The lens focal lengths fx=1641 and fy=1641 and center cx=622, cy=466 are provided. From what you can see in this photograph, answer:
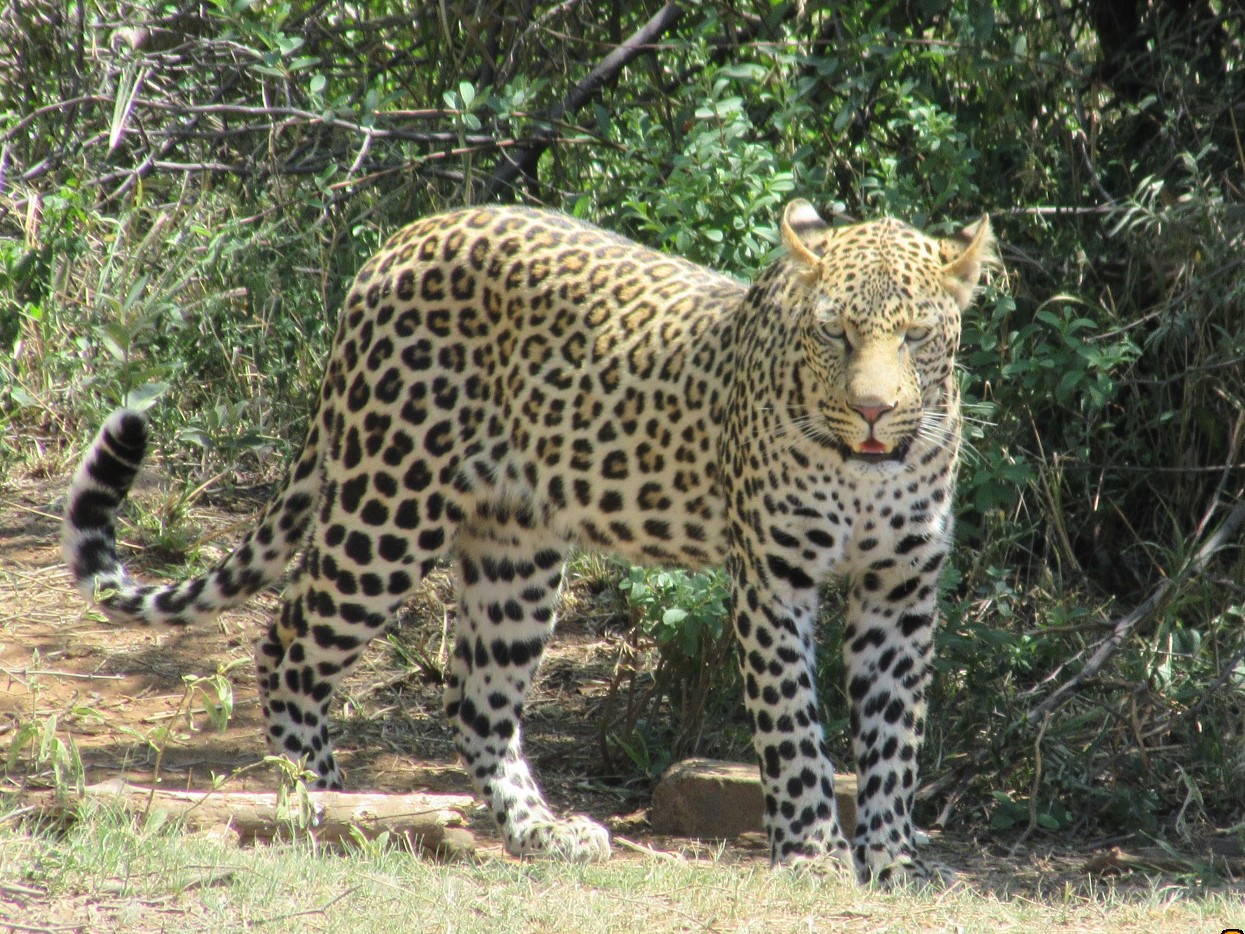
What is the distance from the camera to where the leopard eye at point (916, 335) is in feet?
17.5

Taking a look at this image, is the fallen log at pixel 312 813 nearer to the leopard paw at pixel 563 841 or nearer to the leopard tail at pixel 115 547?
the leopard paw at pixel 563 841

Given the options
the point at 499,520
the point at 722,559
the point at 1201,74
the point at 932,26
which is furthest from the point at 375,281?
the point at 1201,74

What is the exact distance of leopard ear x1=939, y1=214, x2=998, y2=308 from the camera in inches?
217

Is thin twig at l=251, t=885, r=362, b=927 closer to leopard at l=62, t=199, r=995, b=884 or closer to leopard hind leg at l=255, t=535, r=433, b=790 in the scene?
leopard at l=62, t=199, r=995, b=884

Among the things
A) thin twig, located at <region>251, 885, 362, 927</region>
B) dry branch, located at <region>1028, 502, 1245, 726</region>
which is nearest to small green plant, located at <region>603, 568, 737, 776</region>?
dry branch, located at <region>1028, 502, 1245, 726</region>

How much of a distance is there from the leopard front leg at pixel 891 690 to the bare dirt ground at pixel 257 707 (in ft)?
1.99

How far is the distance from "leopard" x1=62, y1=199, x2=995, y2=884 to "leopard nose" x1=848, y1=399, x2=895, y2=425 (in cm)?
1

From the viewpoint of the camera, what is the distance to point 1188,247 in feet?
23.4

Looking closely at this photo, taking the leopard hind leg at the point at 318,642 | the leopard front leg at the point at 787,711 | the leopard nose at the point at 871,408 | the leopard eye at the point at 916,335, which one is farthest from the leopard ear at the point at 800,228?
the leopard hind leg at the point at 318,642

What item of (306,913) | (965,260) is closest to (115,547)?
(306,913)

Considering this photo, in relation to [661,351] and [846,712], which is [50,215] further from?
[846,712]

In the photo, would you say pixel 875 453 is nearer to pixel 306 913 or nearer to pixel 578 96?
pixel 306 913

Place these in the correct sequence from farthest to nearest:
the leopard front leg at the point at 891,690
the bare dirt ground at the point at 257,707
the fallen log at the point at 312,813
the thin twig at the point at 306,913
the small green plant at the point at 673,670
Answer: the small green plant at the point at 673,670 → the bare dirt ground at the point at 257,707 → the leopard front leg at the point at 891,690 → the fallen log at the point at 312,813 → the thin twig at the point at 306,913

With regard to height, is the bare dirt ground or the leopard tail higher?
the leopard tail
